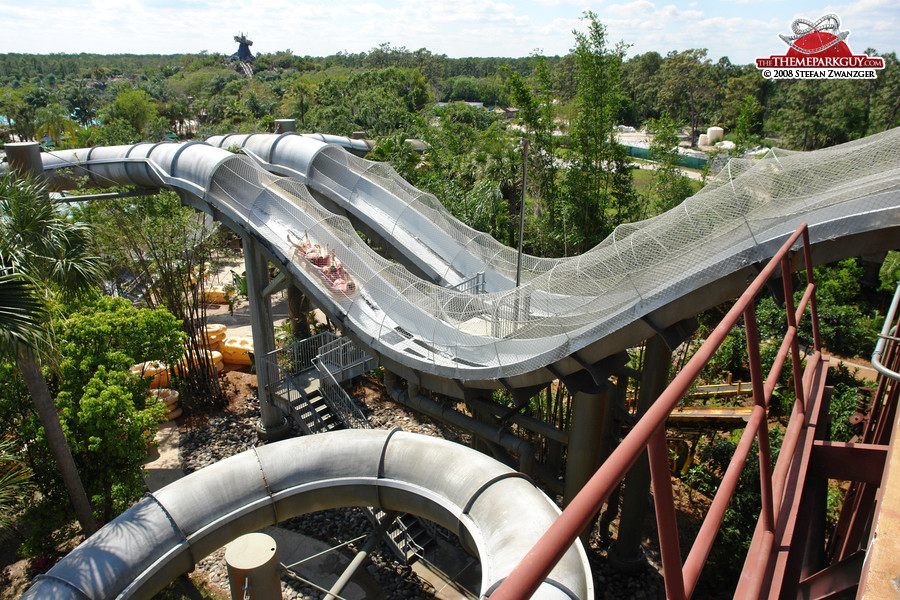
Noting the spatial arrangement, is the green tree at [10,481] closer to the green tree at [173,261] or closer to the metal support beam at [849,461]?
the green tree at [173,261]

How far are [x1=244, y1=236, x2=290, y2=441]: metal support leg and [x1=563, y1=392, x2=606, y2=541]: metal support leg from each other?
6.91 metres

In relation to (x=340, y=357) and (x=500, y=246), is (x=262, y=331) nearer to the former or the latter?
(x=340, y=357)

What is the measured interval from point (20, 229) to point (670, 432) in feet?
36.9

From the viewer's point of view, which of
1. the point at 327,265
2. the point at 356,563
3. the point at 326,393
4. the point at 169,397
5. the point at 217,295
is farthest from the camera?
the point at 217,295

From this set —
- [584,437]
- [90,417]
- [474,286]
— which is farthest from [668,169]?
[90,417]

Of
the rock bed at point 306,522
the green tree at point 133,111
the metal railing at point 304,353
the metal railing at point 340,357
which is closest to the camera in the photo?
the rock bed at point 306,522

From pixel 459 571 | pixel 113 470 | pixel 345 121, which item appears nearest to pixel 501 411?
pixel 459 571

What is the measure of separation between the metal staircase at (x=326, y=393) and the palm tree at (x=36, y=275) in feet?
13.6

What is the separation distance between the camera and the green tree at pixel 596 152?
16.0m

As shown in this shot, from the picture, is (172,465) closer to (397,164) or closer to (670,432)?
(670,432)

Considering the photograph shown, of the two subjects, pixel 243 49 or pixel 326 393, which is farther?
pixel 243 49
